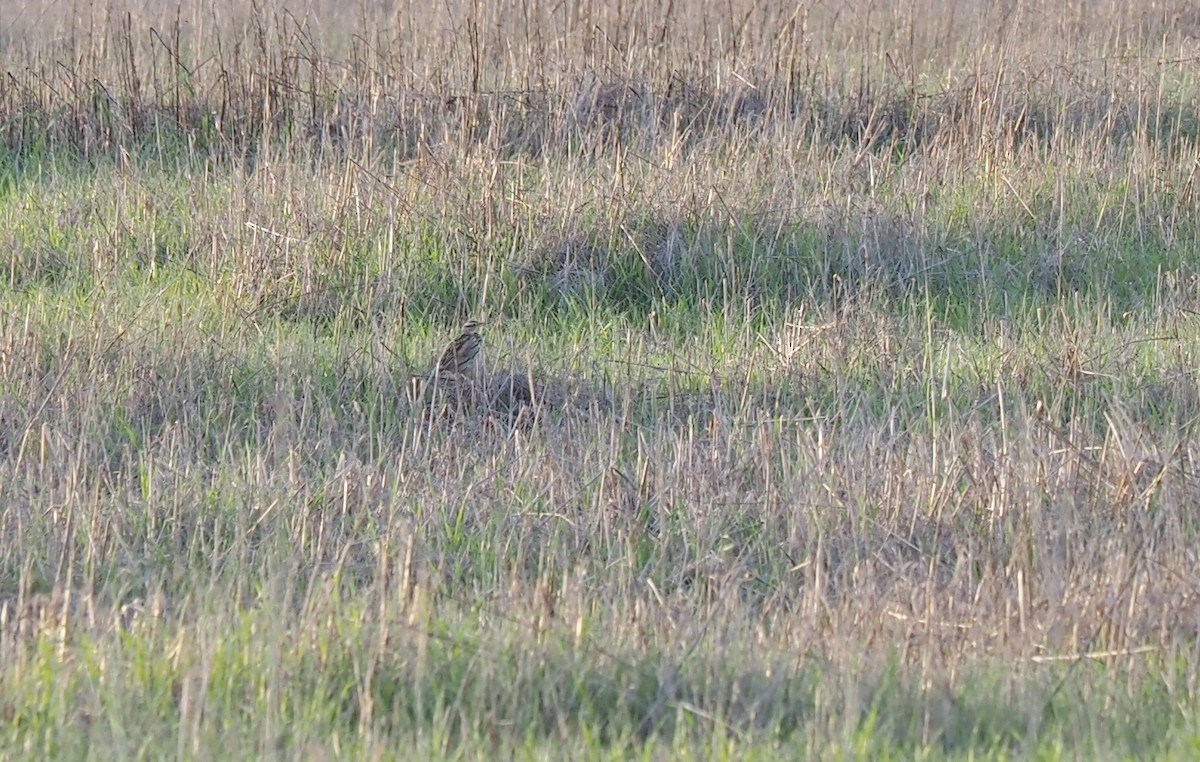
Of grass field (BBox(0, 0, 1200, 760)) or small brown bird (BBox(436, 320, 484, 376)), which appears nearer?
grass field (BBox(0, 0, 1200, 760))

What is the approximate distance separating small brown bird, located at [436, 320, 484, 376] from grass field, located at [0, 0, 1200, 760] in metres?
0.19

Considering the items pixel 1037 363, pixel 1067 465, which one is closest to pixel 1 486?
pixel 1067 465

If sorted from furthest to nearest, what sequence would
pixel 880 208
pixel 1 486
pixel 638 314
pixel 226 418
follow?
Result: pixel 880 208 → pixel 638 314 → pixel 226 418 → pixel 1 486

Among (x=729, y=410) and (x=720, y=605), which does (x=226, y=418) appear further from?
(x=720, y=605)

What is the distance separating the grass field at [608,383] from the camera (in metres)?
2.86

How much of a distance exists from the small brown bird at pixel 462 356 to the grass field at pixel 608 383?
0.19 m

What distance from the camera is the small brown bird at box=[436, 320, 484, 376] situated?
5.12m

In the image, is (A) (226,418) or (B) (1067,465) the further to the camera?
(A) (226,418)

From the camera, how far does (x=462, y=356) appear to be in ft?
16.9

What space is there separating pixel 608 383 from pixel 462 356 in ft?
1.86

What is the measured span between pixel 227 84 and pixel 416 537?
4.93 metres

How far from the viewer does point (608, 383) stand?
520 centimetres

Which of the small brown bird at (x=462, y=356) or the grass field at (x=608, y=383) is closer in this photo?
the grass field at (x=608, y=383)

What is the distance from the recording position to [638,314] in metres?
6.19
